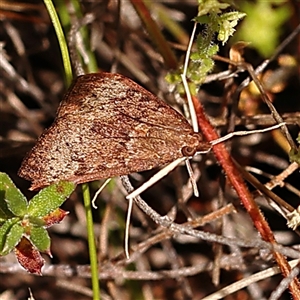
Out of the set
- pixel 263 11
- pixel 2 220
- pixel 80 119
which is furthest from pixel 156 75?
pixel 2 220

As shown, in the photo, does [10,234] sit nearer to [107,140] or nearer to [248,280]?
[107,140]

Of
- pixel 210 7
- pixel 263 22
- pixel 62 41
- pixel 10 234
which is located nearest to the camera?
pixel 10 234

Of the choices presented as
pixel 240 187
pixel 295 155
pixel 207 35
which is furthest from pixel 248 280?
pixel 207 35

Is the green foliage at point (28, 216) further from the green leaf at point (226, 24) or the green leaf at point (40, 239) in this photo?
the green leaf at point (226, 24)

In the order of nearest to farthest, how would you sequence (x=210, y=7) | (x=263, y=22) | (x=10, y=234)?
(x=10, y=234) < (x=210, y=7) < (x=263, y=22)

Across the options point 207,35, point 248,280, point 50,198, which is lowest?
point 248,280

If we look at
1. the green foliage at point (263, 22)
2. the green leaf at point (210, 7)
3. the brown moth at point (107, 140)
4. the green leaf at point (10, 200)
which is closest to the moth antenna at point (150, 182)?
the brown moth at point (107, 140)

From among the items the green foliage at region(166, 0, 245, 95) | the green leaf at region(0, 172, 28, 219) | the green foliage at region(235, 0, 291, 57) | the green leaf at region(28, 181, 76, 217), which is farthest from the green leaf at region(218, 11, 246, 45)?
the green foliage at region(235, 0, 291, 57)
